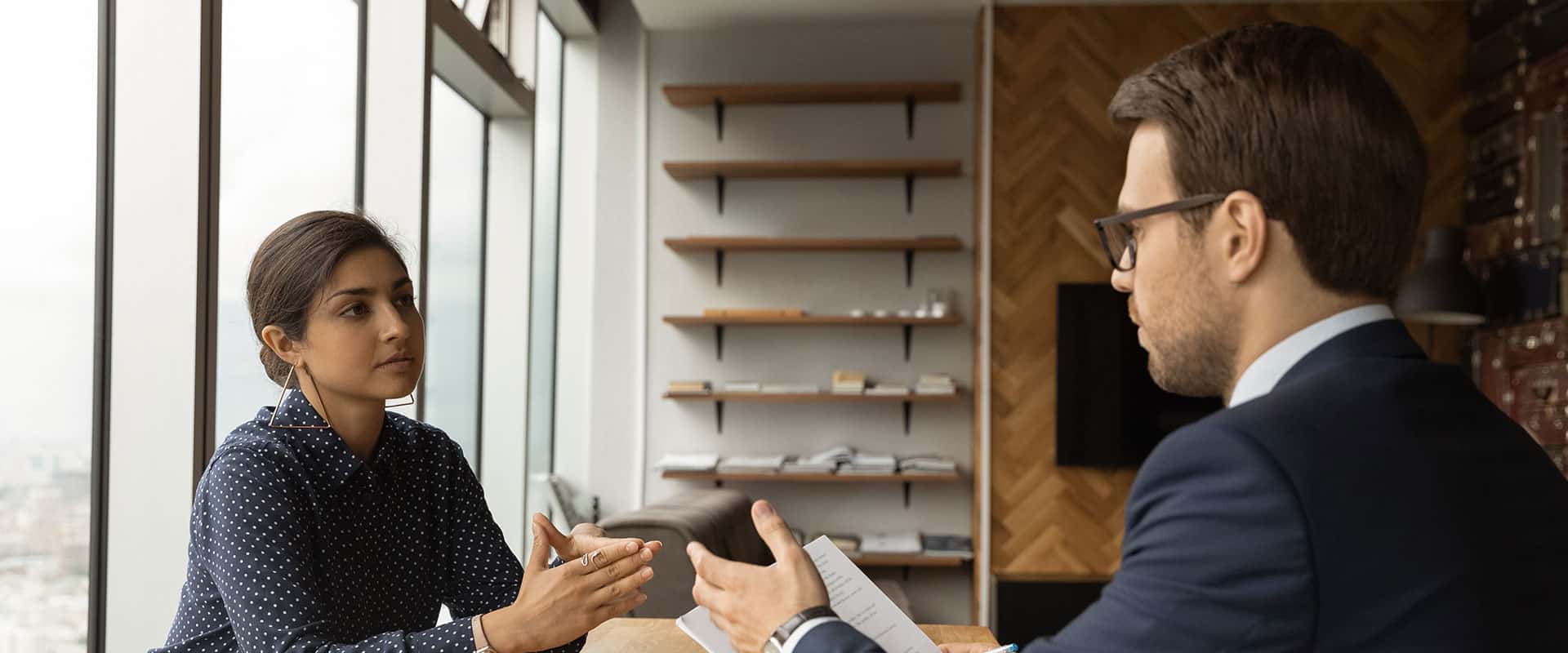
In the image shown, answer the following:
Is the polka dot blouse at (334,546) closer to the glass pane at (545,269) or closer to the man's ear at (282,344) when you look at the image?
the man's ear at (282,344)

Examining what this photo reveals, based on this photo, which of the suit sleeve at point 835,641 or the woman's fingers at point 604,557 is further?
the woman's fingers at point 604,557

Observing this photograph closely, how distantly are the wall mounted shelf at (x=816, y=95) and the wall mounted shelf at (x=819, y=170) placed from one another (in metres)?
0.25

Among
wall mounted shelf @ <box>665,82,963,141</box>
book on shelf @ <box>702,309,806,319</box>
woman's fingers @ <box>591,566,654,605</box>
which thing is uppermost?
wall mounted shelf @ <box>665,82,963,141</box>

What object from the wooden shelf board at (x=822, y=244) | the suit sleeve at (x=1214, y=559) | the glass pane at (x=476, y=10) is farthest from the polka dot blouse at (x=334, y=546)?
the wooden shelf board at (x=822, y=244)

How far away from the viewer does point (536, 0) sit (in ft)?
15.6

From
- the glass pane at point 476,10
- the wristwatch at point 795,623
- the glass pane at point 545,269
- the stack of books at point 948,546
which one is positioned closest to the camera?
the wristwatch at point 795,623

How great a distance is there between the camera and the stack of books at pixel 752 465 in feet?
16.0

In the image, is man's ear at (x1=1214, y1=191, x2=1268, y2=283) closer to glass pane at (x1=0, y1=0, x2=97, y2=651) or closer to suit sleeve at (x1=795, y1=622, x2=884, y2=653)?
suit sleeve at (x1=795, y1=622, x2=884, y2=653)

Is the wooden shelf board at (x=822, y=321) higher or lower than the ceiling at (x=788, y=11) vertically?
lower

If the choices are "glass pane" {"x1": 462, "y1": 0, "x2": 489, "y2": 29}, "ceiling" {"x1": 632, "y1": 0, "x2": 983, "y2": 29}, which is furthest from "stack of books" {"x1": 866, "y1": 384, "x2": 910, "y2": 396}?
"glass pane" {"x1": 462, "y1": 0, "x2": 489, "y2": 29}

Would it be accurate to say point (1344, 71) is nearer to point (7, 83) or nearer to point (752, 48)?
point (7, 83)

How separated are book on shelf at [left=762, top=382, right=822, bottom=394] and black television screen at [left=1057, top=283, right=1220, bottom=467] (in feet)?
3.47

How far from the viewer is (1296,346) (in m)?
0.92

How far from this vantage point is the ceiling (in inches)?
192
